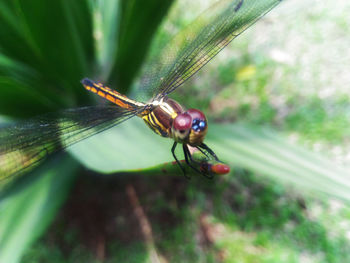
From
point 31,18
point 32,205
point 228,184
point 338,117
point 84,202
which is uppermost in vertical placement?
point 31,18

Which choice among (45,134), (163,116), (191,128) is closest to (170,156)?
(191,128)

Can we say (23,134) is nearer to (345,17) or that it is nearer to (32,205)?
(32,205)

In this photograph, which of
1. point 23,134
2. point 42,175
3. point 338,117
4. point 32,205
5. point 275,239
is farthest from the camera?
point 338,117

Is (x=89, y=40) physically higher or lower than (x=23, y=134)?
higher

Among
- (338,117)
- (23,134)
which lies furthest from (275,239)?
(23,134)

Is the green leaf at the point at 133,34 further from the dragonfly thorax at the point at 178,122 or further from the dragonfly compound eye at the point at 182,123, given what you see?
the dragonfly compound eye at the point at 182,123

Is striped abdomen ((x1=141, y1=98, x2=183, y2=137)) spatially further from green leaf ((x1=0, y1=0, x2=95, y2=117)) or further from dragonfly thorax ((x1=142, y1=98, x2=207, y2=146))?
green leaf ((x1=0, y1=0, x2=95, y2=117))
